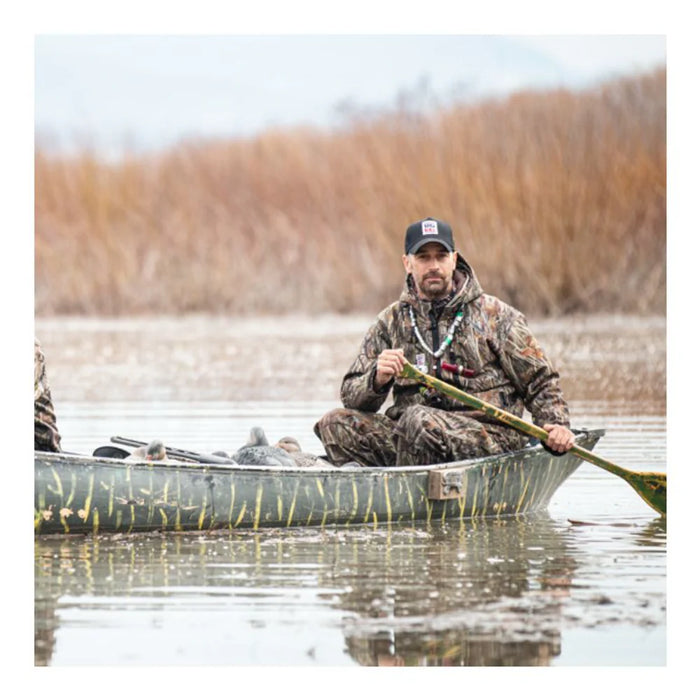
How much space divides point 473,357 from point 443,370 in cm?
13

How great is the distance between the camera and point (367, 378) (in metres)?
6.87

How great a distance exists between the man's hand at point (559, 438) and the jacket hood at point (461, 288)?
61 cm

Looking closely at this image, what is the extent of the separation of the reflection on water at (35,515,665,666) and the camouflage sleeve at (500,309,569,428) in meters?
0.46

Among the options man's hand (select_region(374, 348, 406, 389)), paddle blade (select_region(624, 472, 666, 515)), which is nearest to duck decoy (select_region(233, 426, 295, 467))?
man's hand (select_region(374, 348, 406, 389))

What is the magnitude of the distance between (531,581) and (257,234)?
413 inches

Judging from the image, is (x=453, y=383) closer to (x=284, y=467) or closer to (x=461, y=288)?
(x=461, y=288)

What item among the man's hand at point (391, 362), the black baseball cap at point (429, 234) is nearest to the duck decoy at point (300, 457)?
the man's hand at point (391, 362)

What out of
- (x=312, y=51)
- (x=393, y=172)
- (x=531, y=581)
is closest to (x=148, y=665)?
(x=531, y=581)

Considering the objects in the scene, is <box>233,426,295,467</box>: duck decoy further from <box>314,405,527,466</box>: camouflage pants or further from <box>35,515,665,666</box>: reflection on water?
<box>35,515,665,666</box>: reflection on water

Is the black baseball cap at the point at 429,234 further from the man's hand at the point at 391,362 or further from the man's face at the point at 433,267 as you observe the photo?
the man's hand at the point at 391,362

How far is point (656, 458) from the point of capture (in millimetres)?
8328
